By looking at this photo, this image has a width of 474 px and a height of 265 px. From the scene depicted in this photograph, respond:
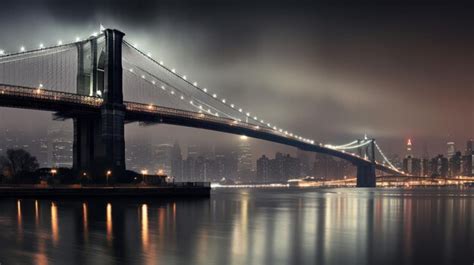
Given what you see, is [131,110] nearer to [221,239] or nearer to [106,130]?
[106,130]

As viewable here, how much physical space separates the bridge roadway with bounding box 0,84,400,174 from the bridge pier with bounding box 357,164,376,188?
3566 centimetres

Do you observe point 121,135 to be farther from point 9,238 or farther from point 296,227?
point 9,238

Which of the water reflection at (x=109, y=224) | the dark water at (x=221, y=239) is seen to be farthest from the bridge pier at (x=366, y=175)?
the water reflection at (x=109, y=224)

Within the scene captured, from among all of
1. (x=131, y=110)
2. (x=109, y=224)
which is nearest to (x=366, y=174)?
(x=131, y=110)

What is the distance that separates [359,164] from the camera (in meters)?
114

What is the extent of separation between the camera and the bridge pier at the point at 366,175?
382ft

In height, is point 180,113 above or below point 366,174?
above

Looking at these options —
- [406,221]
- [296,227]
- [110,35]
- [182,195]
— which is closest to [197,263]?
[296,227]

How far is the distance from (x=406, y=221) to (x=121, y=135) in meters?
30.3

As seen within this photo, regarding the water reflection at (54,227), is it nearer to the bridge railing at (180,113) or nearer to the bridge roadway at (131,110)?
the bridge roadway at (131,110)

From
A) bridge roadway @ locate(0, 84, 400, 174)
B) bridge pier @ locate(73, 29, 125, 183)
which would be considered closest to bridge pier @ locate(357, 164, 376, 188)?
bridge roadway @ locate(0, 84, 400, 174)

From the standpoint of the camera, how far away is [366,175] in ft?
384

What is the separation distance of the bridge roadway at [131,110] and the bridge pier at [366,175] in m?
35.7

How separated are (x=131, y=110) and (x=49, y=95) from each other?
29.5 ft
